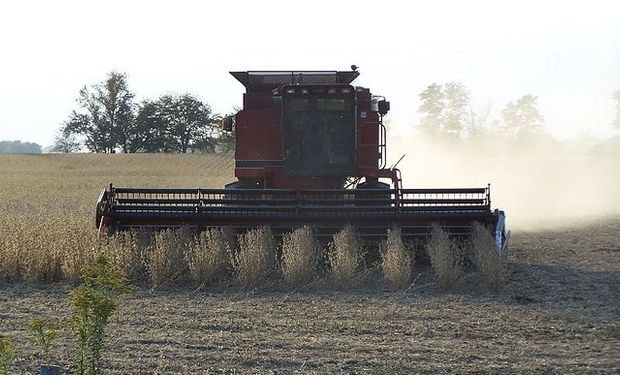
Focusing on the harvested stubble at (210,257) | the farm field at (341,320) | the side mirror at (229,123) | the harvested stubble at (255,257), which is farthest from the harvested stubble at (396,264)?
the side mirror at (229,123)

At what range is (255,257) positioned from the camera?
9.27 meters

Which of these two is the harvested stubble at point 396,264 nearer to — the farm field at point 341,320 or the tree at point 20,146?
the farm field at point 341,320

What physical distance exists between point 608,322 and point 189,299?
4169 mm

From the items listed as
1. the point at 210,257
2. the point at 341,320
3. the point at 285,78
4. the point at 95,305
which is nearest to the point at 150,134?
the point at 285,78

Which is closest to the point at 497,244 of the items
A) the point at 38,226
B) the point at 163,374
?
the point at 163,374

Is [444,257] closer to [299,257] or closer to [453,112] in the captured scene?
[299,257]

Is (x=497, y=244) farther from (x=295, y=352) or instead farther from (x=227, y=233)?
(x=295, y=352)

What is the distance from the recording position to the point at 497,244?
991cm

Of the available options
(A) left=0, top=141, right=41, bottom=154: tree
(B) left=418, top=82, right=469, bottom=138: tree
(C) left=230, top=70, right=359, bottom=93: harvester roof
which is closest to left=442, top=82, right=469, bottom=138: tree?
(B) left=418, top=82, right=469, bottom=138: tree

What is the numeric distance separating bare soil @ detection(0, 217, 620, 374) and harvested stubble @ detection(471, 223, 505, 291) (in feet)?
0.41

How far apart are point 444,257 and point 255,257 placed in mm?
2195

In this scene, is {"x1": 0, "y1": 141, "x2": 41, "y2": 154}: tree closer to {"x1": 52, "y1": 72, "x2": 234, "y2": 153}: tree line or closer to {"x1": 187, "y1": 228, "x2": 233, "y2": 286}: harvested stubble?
{"x1": 52, "y1": 72, "x2": 234, "y2": 153}: tree line

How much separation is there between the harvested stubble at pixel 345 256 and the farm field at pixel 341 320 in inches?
7.2

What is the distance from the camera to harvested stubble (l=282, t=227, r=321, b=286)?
29.9 feet
